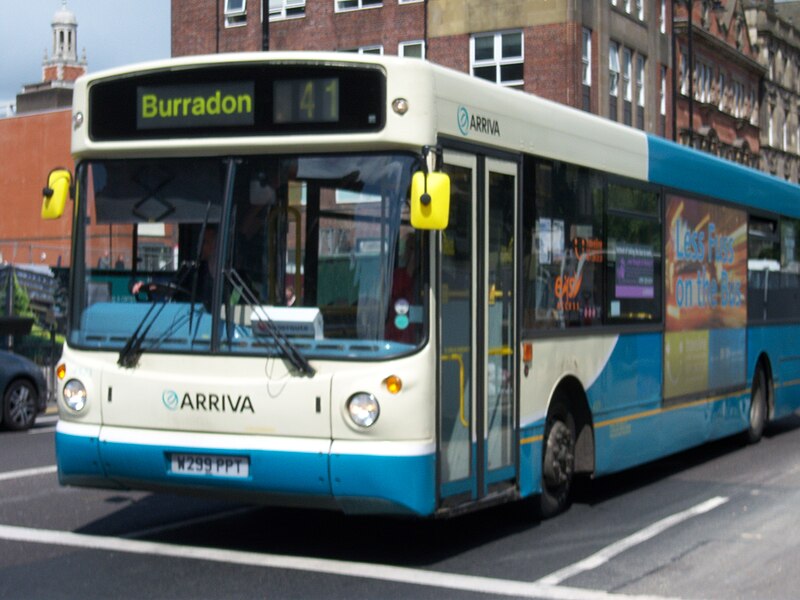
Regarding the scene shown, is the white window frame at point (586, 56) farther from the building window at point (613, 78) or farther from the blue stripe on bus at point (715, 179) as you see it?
the blue stripe on bus at point (715, 179)

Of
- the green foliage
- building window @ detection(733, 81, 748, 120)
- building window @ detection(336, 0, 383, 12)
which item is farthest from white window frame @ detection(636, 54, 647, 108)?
the green foliage

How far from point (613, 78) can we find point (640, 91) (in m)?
3.14

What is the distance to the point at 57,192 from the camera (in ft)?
29.5

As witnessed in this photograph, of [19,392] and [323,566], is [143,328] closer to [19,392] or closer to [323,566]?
[323,566]

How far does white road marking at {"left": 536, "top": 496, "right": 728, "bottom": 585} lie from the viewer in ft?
27.2

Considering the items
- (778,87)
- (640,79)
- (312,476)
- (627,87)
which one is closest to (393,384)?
(312,476)

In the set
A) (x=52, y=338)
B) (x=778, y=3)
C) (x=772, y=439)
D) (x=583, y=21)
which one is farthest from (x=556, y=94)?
(x=778, y=3)

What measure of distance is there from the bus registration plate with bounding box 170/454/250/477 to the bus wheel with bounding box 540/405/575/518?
2.59 m

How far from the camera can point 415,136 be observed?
27.0 ft

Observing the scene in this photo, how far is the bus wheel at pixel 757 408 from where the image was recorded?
51.2 ft

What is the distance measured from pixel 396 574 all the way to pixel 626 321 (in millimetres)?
4157

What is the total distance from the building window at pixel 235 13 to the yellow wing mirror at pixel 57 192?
4687cm

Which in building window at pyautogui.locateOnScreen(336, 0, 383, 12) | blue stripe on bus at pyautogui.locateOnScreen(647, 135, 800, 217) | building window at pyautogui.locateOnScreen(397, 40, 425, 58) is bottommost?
blue stripe on bus at pyautogui.locateOnScreen(647, 135, 800, 217)

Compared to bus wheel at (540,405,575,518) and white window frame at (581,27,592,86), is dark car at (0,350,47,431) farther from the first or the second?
white window frame at (581,27,592,86)
